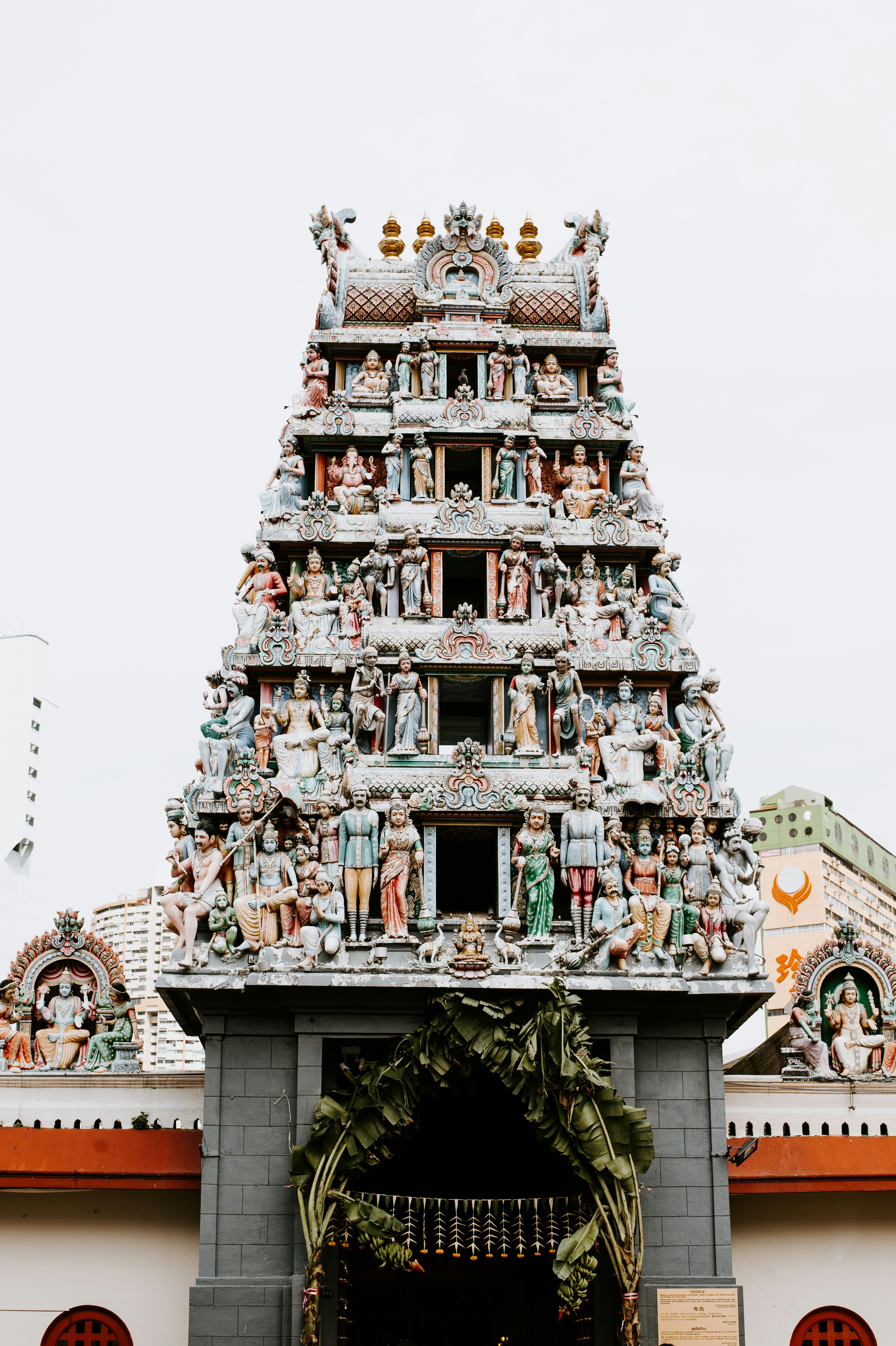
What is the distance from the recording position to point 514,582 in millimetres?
24219

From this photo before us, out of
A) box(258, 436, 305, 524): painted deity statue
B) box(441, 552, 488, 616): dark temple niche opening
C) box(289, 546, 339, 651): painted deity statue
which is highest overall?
box(258, 436, 305, 524): painted deity statue

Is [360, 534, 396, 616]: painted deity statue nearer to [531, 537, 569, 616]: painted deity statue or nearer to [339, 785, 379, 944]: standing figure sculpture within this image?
[531, 537, 569, 616]: painted deity statue

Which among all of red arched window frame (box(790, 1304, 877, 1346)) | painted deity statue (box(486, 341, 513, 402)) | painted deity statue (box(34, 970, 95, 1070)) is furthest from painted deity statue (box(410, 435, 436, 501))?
red arched window frame (box(790, 1304, 877, 1346))

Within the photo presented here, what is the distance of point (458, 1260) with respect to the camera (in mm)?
23406

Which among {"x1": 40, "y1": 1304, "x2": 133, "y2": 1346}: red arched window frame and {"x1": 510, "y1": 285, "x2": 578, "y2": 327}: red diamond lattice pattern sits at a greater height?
{"x1": 510, "y1": 285, "x2": 578, "y2": 327}: red diamond lattice pattern

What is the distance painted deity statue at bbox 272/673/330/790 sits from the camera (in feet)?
74.2

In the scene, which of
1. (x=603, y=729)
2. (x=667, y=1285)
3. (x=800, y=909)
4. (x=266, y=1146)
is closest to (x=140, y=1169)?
(x=266, y=1146)

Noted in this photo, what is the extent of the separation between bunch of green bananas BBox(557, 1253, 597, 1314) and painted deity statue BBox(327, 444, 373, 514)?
40.9ft

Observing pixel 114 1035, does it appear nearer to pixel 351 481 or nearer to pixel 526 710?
pixel 526 710

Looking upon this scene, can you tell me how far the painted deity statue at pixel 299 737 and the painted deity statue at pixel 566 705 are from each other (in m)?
3.43

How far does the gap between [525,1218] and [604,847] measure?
5.43m

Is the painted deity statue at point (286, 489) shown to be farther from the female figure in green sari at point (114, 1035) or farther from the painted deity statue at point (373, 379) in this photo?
the female figure in green sari at point (114, 1035)

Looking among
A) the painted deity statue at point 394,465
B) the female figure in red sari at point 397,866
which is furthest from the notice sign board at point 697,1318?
the painted deity statue at point 394,465

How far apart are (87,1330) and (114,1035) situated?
3984 mm
